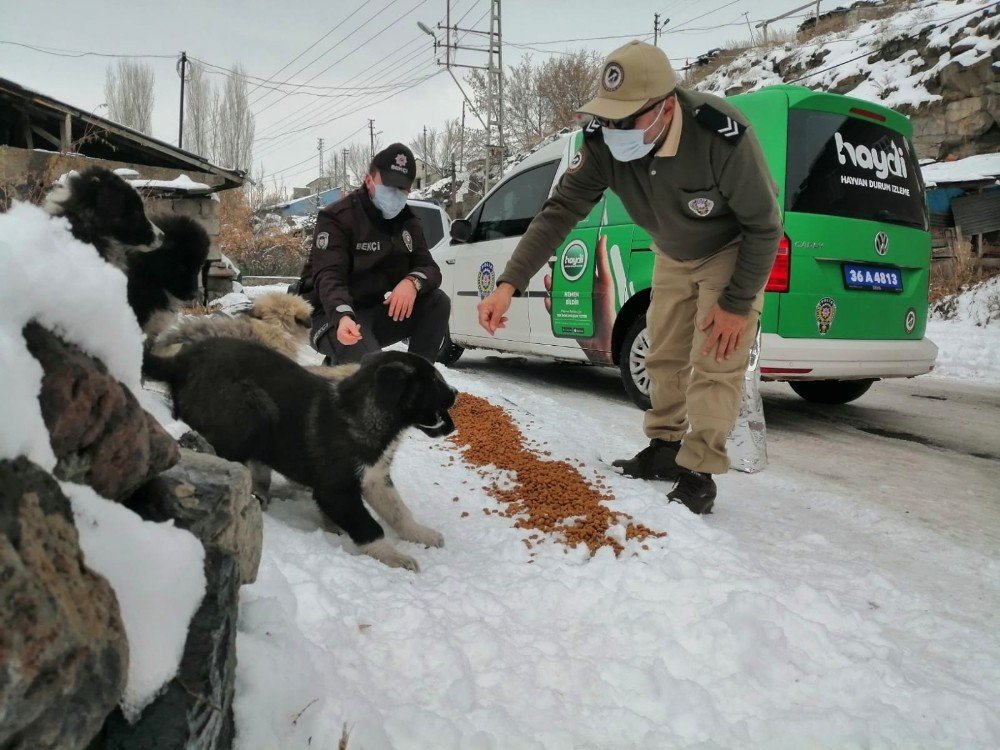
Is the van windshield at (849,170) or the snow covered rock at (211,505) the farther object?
the van windshield at (849,170)

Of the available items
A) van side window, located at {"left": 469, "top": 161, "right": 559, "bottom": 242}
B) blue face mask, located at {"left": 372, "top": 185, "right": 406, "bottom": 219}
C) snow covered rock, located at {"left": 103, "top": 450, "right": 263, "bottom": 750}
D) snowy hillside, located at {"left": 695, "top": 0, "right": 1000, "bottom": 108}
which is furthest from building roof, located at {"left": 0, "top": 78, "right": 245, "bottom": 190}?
snowy hillside, located at {"left": 695, "top": 0, "right": 1000, "bottom": 108}

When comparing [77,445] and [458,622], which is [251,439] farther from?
[77,445]

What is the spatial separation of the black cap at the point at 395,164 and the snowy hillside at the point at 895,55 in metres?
20.2

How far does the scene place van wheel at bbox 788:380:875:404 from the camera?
21.0 ft

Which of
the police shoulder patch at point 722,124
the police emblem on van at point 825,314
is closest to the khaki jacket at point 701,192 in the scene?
the police shoulder patch at point 722,124

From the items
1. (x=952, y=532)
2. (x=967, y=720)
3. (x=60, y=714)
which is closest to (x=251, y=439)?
(x=60, y=714)

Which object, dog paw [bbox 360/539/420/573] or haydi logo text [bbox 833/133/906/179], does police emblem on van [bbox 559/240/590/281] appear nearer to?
haydi logo text [bbox 833/133/906/179]

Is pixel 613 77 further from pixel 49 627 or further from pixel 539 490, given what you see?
pixel 49 627

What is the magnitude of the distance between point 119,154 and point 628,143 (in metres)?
16.5

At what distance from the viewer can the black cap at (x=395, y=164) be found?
16.0 feet

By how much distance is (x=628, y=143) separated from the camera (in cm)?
324

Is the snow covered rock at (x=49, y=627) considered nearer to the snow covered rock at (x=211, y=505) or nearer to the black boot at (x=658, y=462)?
the snow covered rock at (x=211, y=505)

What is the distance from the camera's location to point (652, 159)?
10.8 ft

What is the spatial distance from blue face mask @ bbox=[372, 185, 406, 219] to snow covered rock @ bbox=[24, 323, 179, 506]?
146 inches
